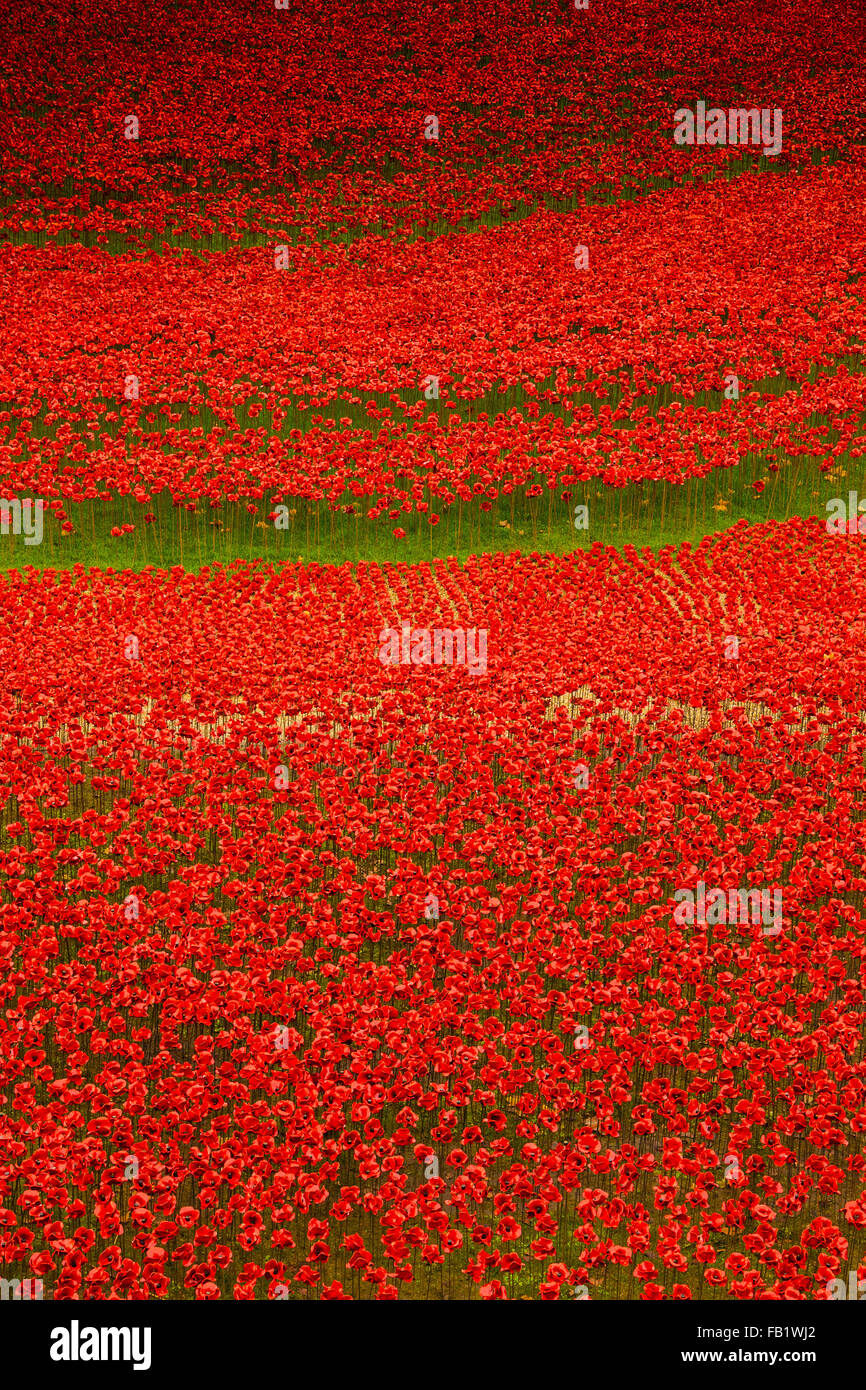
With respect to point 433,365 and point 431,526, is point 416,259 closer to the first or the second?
point 433,365

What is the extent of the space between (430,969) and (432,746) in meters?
3.21

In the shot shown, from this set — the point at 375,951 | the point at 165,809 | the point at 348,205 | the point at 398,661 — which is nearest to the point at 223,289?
the point at 348,205

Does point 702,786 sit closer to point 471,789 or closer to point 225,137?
point 471,789

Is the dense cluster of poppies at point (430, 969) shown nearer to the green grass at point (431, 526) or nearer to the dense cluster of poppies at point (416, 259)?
the green grass at point (431, 526)

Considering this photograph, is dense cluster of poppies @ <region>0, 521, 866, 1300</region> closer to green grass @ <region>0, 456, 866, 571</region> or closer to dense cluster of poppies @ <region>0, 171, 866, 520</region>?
green grass @ <region>0, 456, 866, 571</region>

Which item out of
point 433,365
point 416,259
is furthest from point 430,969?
point 416,259

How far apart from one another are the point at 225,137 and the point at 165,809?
29.6 metres

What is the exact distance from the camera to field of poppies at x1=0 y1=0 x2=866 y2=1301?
7105 mm

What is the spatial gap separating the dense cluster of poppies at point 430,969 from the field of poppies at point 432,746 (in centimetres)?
5

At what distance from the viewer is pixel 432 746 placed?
36.6 ft

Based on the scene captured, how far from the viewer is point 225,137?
108 feet

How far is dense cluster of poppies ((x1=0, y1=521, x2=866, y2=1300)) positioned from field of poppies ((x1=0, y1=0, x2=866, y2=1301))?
0.05m

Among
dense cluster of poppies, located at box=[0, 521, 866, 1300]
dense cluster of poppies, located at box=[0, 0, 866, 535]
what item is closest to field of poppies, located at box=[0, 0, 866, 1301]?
dense cluster of poppies, located at box=[0, 521, 866, 1300]

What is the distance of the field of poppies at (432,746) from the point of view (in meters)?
7.11
